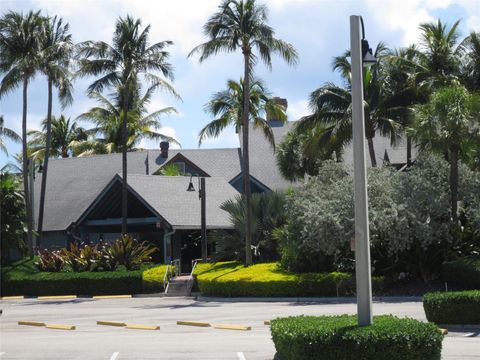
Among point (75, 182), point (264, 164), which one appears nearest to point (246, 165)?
point (264, 164)

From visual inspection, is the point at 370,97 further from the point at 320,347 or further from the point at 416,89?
the point at 320,347

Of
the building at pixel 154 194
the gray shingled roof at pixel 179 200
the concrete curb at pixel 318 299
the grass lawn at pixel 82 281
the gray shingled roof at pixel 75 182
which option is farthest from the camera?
the gray shingled roof at pixel 75 182

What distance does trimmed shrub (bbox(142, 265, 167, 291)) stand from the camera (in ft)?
116

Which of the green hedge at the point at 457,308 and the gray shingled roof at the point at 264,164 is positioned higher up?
the gray shingled roof at the point at 264,164

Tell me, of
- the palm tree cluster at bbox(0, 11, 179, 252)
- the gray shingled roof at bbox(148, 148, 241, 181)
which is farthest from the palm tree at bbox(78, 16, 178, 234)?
the gray shingled roof at bbox(148, 148, 241, 181)

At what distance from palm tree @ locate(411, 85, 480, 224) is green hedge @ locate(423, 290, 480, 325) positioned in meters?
10.7

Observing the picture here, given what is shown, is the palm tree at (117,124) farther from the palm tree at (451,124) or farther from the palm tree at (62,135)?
the palm tree at (451,124)

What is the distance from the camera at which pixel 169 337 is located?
17.9 m

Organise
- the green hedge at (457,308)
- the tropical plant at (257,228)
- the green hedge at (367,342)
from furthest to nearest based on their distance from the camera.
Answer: the tropical plant at (257,228) → the green hedge at (457,308) → the green hedge at (367,342)

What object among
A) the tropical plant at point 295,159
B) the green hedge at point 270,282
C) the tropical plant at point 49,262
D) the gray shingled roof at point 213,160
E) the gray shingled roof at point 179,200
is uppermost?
the gray shingled roof at point 213,160

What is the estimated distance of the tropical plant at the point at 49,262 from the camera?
38062 mm

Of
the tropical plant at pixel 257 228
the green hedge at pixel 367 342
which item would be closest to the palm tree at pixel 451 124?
the tropical plant at pixel 257 228

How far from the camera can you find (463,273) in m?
27.1

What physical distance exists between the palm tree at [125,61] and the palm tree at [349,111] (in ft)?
27.2
